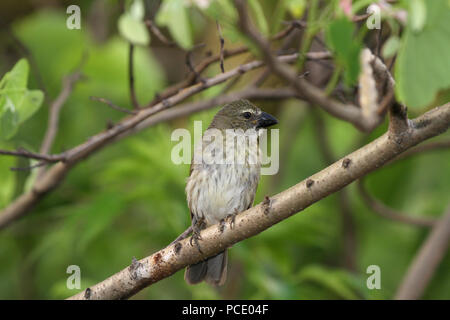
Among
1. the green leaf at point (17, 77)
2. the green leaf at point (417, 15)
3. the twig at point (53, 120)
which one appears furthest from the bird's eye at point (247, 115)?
the green leaf at point (417, 15)

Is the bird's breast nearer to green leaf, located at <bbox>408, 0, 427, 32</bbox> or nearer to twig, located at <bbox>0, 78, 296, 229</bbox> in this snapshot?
twig, located at <bbox>0, 78, 296, 229</bbox>

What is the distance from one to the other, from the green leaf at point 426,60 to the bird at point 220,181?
214cm

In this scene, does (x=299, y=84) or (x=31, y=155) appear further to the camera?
(x=31, y=155)

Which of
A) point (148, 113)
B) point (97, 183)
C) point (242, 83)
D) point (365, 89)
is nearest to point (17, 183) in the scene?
point (97, 183)

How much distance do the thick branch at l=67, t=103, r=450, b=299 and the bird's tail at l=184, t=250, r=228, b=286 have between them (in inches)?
39.3

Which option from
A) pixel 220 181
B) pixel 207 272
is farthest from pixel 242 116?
pixel 207 272

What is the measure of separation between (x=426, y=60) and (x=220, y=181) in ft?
7.30

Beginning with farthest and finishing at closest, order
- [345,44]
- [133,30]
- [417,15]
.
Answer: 1. [133,30]
2. [345,44]
3. [417,15]

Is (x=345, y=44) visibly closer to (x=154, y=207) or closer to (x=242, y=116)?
(x=242, y=116)

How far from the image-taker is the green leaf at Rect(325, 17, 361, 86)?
1.70m

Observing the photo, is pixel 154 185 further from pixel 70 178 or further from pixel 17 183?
pixel 17 183

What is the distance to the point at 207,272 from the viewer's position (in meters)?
3.71

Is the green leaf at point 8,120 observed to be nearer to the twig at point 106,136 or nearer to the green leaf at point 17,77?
the green leaf at point 17,77

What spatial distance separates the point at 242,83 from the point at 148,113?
105 inches
